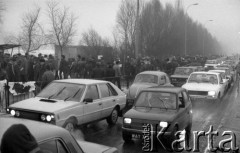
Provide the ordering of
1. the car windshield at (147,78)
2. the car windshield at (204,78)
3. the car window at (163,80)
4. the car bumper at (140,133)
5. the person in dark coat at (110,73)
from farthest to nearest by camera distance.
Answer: the person in dark coat at (110,73) < the car windshield at (204,78) < the car window at (163,80) < the car windshield at (147,78) < the car bumper at (140,133)

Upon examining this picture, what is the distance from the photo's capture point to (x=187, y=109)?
9.02 meters

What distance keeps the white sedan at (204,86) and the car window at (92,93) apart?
656cm

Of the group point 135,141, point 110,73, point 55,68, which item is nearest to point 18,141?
point 135,141

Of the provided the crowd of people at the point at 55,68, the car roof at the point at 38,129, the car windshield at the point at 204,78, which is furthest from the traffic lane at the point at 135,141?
the car roof at the point at 38,129

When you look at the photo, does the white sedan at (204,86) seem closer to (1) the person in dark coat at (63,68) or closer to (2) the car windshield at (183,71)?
(2) the car windshield at (183,71)

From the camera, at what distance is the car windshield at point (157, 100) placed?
8.57 m

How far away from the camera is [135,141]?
27.9ft

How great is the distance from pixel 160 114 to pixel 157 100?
80 cm

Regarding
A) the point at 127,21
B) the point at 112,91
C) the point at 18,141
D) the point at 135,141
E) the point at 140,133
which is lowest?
the point at 135,141

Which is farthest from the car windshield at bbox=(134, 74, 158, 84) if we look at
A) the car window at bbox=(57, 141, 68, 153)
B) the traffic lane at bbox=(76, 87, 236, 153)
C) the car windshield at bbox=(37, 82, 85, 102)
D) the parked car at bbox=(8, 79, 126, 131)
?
the car window at bbox=(57, 141, 68, 153)

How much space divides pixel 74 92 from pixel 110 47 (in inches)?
928

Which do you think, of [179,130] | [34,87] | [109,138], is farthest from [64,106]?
[34,87]

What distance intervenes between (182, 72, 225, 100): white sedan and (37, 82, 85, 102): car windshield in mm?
7232

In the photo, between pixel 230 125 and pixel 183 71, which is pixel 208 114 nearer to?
pixel 230 125
